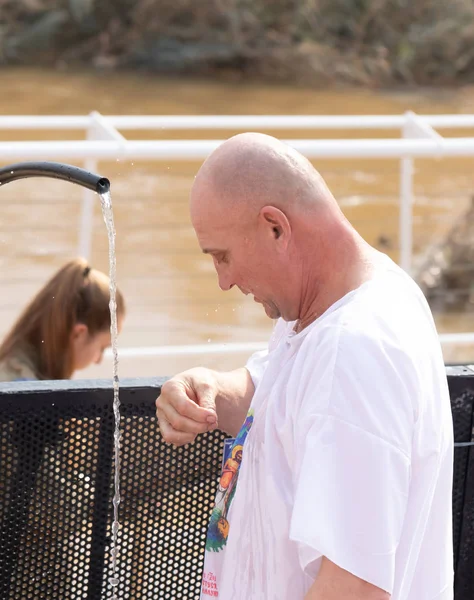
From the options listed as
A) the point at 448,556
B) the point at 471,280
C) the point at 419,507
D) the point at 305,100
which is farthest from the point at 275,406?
the point at 305,100

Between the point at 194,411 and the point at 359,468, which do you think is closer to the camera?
the point at 359,468

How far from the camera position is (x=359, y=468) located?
51.6 inches

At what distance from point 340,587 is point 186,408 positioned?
43cm

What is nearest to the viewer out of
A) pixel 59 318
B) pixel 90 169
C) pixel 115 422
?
pixel 115 422

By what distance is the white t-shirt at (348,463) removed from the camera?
1.32m

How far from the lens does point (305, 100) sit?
18328mm

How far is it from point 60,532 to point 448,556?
2.33 ft

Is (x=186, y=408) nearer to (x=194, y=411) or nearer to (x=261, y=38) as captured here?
(x=194, y=411)

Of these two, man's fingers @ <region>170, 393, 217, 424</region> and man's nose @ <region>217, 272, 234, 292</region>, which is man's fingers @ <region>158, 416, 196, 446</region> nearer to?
man's fingers @ <region>170, 393, 217, 424</region>

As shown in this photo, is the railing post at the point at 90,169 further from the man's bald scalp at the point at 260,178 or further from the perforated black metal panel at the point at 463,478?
the man's bald scalp at the point at 260,178

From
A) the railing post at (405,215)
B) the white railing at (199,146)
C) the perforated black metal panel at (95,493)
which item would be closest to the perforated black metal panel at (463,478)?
the perforated black metal panel at (95,493)

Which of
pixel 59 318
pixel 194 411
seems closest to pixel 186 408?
pixel 194 411

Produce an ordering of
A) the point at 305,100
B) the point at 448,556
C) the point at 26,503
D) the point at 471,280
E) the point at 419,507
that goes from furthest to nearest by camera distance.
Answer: the point at 305,100
the point at 471,280
the point at 26,503
the point at 448,556
the point at 419,507

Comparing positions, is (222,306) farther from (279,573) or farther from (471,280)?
(279,573)
